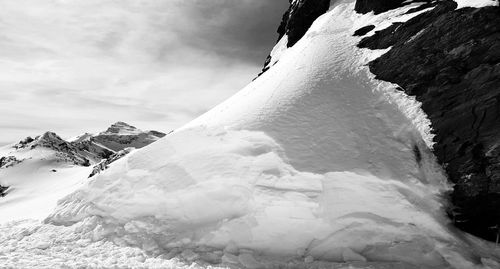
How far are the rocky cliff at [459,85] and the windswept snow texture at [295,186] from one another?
736 millimetres

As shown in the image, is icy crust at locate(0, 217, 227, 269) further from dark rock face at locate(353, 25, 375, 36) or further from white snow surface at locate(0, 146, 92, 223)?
white snow surface at locate(0, 146, 92, 223)

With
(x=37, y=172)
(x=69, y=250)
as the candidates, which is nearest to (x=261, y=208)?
(x=69, y=250)

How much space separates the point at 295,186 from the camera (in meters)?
12.6

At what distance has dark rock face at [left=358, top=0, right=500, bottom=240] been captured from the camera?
464 inches

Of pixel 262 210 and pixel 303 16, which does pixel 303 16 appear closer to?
pixel 303 16

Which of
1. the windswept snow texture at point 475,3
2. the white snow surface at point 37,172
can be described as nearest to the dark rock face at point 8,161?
the white snow surface at point 37,172

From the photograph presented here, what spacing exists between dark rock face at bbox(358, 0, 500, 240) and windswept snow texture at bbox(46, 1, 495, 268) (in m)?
0.76

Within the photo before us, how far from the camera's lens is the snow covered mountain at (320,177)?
10547 mm

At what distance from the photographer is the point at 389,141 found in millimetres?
14883

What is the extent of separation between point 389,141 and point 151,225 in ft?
34.2

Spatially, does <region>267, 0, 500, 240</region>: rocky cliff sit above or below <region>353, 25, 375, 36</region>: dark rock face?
below

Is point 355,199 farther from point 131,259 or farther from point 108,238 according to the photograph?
point 108,238

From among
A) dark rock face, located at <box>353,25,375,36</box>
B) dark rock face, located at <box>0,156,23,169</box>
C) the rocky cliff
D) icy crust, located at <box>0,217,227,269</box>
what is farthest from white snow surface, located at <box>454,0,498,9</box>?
dark rock face, located at <box>0,156,23,169</box>

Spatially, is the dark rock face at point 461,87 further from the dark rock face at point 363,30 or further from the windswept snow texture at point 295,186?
the dark rock face at point 363,30
